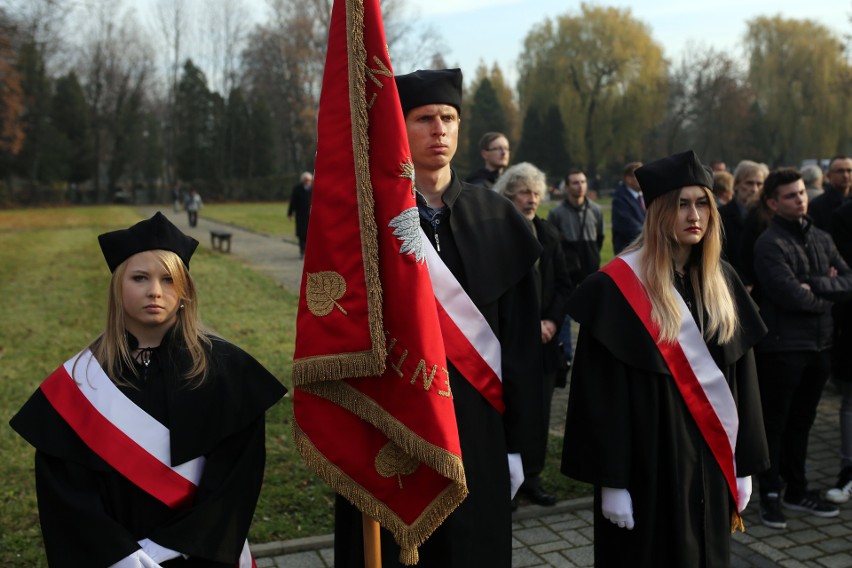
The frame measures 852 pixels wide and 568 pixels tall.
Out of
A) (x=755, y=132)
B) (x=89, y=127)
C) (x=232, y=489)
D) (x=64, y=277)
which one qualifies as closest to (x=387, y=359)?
(x=232, y=489)

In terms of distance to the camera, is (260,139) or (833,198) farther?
(260,139)

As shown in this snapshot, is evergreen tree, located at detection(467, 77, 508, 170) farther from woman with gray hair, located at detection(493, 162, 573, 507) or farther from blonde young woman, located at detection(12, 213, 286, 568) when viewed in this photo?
blonde young woman, located at detection(12, 213, 286, 568)

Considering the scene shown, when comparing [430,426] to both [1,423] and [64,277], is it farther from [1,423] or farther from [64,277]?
[64,277]

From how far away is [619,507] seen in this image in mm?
3143

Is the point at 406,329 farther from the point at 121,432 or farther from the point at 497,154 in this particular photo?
the point at 497,154

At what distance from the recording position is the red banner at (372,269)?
8.59 ft

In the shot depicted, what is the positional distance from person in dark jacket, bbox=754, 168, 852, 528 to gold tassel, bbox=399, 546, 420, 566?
3.09 m

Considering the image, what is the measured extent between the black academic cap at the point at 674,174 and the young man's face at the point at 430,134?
0.88 m

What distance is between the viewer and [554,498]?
5184 mm

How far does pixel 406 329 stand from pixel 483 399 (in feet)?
1.70

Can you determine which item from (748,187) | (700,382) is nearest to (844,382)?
(748,187)

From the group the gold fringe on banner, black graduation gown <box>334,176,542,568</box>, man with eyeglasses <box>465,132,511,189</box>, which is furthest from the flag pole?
man with eyeglasses <box>465,132,511,189</box>

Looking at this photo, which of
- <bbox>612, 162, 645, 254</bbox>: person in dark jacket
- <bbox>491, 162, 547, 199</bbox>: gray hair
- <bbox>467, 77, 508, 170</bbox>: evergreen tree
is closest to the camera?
<bbox>491, 162, 547, 199</bbox>: gray hair

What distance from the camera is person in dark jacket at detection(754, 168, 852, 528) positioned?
4965 millimetres
